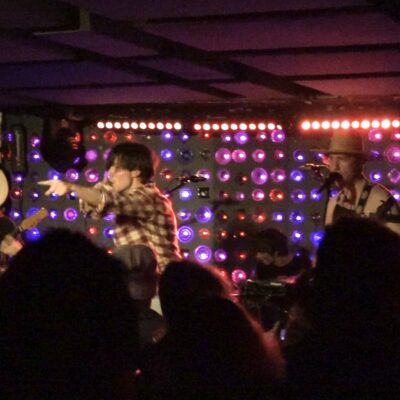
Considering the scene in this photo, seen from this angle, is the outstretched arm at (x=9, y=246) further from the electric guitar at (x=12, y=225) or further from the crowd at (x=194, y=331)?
the crowd at (x=194, y=331)

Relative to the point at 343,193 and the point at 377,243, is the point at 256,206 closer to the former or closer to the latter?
the point at 343,193

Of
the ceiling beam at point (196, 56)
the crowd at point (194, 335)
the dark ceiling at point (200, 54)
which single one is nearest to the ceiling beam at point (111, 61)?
the dark ceiling at point (200, 54)

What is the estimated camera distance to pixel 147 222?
16.3 feet

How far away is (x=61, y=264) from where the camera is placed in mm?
1463

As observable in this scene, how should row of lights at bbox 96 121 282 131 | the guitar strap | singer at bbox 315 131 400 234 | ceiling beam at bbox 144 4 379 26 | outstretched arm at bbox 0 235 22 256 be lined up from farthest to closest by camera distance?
1. row of lights at bbox 96 121 282 131
2. outstretched arm at bbox 0 235 22 256
3. the guitar strap
4. singer at bbox 315 131 400 234
5. ceiling beam at bbox 144 4 379 26

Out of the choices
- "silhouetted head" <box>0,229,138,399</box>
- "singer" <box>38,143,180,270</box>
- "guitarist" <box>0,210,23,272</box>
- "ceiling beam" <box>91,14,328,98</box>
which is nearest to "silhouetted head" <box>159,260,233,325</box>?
"silhouetted head" <box>0,229,138,399</box>

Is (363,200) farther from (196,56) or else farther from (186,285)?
(186,285)

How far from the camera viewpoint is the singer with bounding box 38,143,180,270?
4715mm

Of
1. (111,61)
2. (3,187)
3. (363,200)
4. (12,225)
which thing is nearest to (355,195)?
(363,200)

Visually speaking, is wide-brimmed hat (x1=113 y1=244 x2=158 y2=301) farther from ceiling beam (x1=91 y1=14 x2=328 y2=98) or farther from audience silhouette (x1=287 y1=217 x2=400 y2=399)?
ceiling beam (x1=91 y1=14 x2=328 y2=98)

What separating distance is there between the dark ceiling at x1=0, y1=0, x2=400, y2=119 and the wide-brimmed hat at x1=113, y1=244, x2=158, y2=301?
130 cm

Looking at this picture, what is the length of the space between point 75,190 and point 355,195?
181 cm

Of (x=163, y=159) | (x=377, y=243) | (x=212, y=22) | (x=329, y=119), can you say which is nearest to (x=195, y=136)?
(x=163, y=159)

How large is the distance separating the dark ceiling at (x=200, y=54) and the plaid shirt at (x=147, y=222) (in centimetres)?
94
